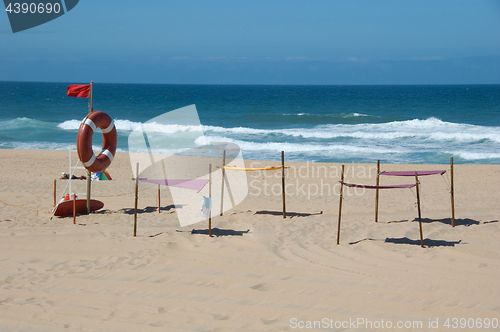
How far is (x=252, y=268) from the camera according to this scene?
5.38 m

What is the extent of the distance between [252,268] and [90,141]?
3.96 meters

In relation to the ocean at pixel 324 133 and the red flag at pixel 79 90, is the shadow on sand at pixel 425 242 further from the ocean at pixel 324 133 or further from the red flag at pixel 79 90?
the ocean at pixel 324 133

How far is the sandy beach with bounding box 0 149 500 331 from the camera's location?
4227 millimetres

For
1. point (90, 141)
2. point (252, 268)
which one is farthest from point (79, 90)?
point (252, 268)

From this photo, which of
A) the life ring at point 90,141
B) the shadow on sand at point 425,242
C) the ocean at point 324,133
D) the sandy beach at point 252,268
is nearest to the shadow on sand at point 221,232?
the sandy beach at point 252,268

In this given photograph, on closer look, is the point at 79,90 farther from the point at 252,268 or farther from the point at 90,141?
the point at 252,268

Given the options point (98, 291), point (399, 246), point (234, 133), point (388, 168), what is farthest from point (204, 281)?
point (234, 133)

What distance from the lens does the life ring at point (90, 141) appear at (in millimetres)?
7363

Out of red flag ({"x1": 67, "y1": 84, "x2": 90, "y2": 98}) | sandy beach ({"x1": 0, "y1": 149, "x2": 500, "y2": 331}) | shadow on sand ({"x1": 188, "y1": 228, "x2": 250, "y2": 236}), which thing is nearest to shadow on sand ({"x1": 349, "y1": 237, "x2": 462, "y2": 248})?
sandy beach ({"x1": 0, "y1": 149, "x2": 500, "y2": 331})

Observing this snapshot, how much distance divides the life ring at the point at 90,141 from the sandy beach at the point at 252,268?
1012 millimetres

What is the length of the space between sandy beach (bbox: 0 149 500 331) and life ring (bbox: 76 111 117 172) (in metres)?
1.01

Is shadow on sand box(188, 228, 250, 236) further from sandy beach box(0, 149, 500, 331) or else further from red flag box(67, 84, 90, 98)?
red flag box(67, 84, 90, 98)

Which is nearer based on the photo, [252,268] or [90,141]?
[252,268]

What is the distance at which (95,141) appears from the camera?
69.8ft
